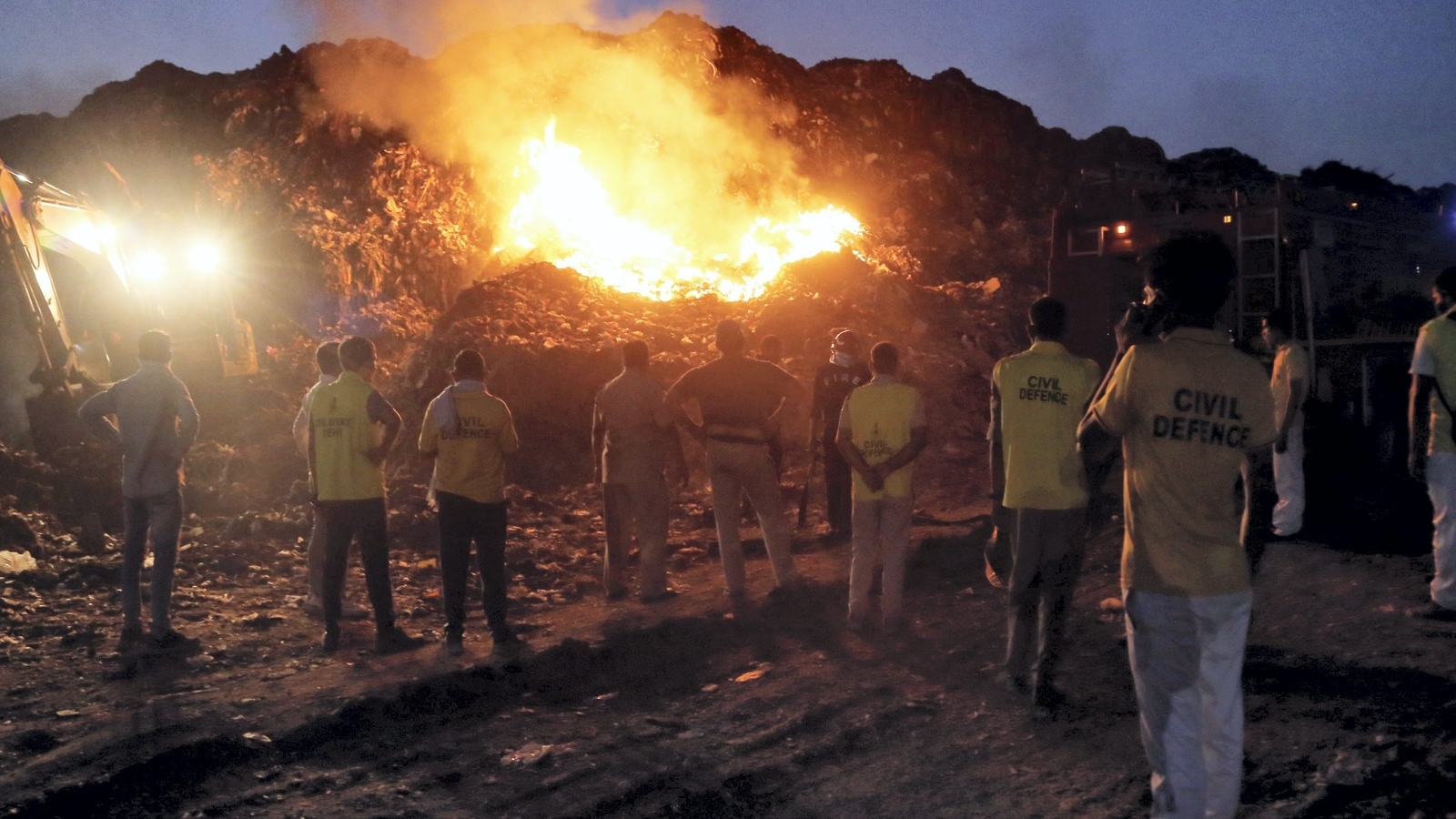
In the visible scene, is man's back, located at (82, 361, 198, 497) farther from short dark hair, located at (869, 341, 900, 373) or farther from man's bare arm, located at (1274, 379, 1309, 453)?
man's bare arm, located at (1274, 379, 1309, 453)

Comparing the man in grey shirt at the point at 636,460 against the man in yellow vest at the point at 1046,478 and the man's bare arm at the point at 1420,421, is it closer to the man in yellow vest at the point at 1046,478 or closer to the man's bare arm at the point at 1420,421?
the man in yellow vest at the point at 1046,478

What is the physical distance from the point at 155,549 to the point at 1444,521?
803 centimetres

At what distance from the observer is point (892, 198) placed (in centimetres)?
3000

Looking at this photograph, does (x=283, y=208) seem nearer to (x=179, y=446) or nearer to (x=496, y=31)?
(x=496, y=31)

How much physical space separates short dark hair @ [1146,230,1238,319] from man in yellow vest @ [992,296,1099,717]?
178 cm

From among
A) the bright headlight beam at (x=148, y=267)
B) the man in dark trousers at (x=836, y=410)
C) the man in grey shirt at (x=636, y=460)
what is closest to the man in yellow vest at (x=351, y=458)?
the man in grey shirt at (x=636, y=460)

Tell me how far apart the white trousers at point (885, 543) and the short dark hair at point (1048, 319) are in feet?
6.18

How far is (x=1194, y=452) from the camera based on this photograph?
328cm

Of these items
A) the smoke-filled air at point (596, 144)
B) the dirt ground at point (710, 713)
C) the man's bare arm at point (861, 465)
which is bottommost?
the dirt ground at point (710, 713)

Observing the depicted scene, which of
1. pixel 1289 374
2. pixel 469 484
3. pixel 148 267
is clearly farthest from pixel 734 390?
pixel 148 267

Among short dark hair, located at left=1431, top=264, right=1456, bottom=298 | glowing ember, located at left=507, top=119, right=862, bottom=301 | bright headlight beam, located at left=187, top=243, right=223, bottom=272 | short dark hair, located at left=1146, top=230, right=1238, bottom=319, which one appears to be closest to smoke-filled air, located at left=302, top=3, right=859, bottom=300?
glowing ember, located at left=507, top=119, right=862, bottom=301

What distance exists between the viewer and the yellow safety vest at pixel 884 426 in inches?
267

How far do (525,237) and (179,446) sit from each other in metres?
17.3

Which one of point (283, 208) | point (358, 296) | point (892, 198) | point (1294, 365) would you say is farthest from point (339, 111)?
point (1294, 365)
